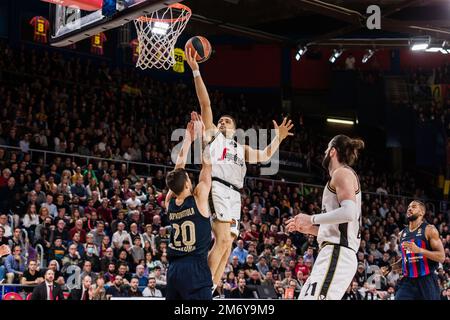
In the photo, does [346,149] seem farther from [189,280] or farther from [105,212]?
[105,212]

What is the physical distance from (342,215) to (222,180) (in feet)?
7.04

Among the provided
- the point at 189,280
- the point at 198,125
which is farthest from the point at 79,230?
the point at 189,280

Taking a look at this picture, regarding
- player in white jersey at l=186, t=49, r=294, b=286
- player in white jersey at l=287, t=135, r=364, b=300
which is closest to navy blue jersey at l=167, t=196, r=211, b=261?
player in white jersey at l=287, t=135, r=364, b=300

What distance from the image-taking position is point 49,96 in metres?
21.1

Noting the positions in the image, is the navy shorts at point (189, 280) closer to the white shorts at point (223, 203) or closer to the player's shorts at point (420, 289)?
the white shorts at point (223, 203)

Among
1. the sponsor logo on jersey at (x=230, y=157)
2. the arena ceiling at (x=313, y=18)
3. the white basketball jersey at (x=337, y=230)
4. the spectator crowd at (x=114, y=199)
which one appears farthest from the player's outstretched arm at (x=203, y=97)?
the arena ceiling at (x=313, y=18)

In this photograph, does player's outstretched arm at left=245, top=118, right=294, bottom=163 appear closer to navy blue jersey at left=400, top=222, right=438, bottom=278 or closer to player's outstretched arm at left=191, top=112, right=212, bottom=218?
player's outstretched arm at left=191, top=112, right=212, bottom=218

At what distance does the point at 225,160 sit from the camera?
26.1ft

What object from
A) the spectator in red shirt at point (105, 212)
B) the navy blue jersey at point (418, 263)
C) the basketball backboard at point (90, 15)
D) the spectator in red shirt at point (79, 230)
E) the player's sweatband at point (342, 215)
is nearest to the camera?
the player's sweatband at point (342, 215)

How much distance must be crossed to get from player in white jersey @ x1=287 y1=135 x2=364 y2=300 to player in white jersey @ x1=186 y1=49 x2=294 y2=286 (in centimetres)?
157

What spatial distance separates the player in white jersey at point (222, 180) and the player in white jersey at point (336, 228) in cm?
157

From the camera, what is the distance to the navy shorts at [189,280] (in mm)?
6609

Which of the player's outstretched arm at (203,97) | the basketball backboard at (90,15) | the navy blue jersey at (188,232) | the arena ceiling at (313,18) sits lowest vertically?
the navy blue jersey at (188,232)
